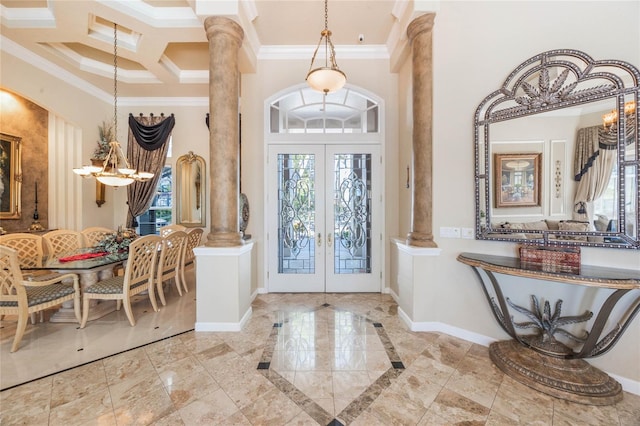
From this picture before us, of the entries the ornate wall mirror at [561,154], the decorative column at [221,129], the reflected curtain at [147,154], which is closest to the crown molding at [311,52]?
the decorative column at [221,129]

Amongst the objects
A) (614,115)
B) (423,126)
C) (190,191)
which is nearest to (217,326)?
(423,126)

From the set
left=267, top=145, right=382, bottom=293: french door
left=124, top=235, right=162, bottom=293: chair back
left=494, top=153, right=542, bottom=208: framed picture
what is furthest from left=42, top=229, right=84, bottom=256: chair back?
left=494, top=153, right=542, bottom=208: framed picture

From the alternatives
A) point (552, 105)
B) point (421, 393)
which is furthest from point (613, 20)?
point (421, 393)

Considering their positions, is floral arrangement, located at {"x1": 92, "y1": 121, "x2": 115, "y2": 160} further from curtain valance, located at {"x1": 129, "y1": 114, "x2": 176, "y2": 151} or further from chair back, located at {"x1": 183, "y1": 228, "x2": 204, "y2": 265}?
chair back, located at {"x1": 183, "y1": 228, "x2": 204, "y2": 265}

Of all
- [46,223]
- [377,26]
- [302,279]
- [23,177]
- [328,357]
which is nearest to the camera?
[328,357]

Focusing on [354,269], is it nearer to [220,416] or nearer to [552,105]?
[220,416]

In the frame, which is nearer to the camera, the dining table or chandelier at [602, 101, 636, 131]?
chandelier at [602, 101, 636, 131]

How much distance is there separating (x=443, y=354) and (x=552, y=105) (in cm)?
250

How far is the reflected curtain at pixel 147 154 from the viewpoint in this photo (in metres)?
5.44

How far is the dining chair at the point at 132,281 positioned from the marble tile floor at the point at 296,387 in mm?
409

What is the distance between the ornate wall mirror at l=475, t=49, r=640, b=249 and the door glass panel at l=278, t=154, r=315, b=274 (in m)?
2.31

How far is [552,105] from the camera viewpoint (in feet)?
7.27

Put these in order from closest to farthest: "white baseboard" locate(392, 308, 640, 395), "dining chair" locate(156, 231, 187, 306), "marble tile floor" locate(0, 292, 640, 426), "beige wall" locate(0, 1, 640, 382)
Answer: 1. "marble tile floor" locate(0, 292, 640, 426)
2. "beige wall" locate(0, 1, 640, 382)
3. "white baseboard" locate(392, 308, 640, 395)
4. "dining chair" locate(156, 231, 187, 306)

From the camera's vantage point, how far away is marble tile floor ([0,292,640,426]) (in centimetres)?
168
